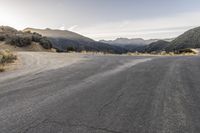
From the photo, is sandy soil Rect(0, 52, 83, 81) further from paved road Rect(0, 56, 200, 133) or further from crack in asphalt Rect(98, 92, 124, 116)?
crack in asphalt Rect(98, 92, 124, 116)

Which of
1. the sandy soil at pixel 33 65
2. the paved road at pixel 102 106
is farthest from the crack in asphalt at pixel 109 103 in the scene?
the sandy soil at pixel 33 65

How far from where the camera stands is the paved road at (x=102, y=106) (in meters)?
4.68

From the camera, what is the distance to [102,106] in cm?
593

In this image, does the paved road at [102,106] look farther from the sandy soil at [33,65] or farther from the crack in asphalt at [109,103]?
the sandy soil at [33,65]

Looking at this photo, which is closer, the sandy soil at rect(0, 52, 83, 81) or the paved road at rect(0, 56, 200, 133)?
the paved road at rect(0, 56, 200, 133)

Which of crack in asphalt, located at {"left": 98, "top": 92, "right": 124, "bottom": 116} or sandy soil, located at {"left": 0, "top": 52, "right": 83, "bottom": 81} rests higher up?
sandy soil, located at {"left": 0, "top": 52, "right": 83, "bottom": 81}

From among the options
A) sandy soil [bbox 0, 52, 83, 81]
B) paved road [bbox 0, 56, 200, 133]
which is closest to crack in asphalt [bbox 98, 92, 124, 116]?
paved road [bbox 0, 56, 200, 133]

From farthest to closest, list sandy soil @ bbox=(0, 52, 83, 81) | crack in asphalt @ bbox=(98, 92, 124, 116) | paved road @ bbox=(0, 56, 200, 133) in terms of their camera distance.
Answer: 1. sandy soil @ bbox=(0, 52, 83, 81)
2. crack in asphalt @ bbox=(98, 92, 124, 116)
3. paved road @ bbox=(0, 56, 200, 133)

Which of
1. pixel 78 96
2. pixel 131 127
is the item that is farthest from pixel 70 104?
pixel 131 127

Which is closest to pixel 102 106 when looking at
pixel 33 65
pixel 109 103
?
pixel 109 103

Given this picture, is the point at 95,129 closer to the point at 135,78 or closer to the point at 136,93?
the point at 136,93

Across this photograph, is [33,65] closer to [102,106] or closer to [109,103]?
[109,103]

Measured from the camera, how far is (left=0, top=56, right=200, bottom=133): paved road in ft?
15.3

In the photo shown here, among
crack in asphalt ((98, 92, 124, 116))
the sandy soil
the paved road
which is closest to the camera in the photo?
the paved road
